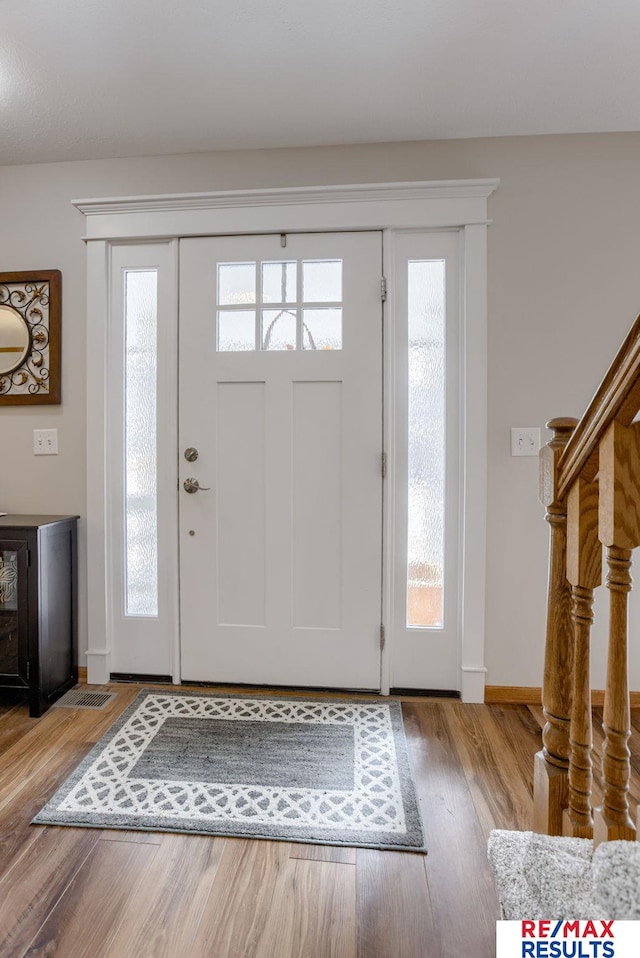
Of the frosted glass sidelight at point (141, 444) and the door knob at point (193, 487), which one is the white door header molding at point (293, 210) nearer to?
the frosted glass sidelight at point (141, 444)

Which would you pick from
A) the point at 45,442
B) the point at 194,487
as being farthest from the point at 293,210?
the point at 45,442

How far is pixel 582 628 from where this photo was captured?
97cm

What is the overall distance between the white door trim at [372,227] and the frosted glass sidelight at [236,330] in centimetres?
34

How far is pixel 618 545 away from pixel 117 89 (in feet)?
7.29

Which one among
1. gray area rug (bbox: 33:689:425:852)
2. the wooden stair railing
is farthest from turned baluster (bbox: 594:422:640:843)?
gray area rug (bbox: 33:689:425:852)

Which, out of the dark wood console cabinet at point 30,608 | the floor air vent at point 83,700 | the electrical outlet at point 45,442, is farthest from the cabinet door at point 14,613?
the electrical outlet at point 45,442

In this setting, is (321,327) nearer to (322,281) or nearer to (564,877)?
(322,281)

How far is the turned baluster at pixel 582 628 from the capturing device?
3.10ft

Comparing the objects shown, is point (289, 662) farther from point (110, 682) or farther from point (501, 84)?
point (501, 84)

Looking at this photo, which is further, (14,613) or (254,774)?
(14,613)

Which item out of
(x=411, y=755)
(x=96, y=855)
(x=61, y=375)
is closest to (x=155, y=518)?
(x=61, y=375)

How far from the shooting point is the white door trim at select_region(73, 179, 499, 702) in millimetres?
2094

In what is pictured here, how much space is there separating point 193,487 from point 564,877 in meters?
1.83

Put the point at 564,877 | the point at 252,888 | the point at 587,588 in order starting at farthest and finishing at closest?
the point at 252,888
the point at 587,588
the point at 564,877
